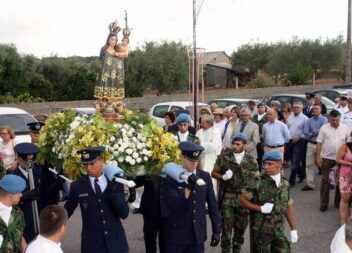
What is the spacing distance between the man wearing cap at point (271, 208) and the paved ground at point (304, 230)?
1.63m

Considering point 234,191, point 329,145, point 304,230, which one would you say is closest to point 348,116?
point 329,145

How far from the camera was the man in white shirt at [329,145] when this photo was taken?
362 inches

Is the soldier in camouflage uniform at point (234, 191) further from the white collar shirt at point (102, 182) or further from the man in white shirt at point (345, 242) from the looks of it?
the man in white shirt at point (345, 242)

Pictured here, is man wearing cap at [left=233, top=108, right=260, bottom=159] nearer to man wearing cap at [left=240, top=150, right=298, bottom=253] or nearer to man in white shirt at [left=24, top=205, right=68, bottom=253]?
man wearing cap at [left=240, top=150, right=298, bottom=253]

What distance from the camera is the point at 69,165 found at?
5.49m

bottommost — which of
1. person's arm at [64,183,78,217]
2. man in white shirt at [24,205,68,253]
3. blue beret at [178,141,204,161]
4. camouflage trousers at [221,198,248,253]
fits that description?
camouflage trousers at [221,198,248,253]

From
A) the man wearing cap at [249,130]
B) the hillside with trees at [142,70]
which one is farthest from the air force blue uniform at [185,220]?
the hillside with trees at [142,70]

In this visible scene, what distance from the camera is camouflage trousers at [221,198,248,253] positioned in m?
6.43

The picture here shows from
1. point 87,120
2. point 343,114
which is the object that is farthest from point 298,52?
point 87,120

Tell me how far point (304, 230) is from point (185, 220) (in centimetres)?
357

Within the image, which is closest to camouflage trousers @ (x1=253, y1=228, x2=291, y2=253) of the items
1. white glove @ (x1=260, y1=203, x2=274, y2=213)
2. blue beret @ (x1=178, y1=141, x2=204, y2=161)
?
white glove @ (x1=260, y1=203, x2=274, y2=213)

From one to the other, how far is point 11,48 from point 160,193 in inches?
1597

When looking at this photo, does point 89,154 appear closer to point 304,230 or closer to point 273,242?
point 273,242

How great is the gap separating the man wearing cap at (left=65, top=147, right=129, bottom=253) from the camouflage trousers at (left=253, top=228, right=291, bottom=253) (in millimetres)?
1712
